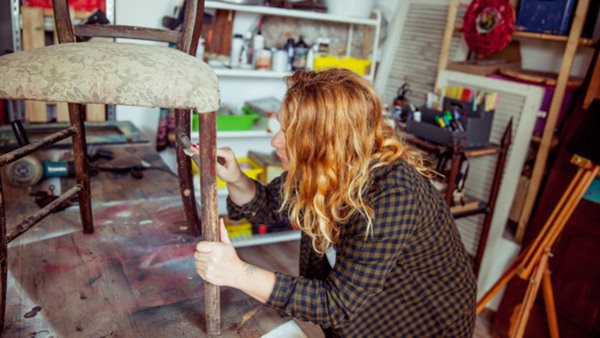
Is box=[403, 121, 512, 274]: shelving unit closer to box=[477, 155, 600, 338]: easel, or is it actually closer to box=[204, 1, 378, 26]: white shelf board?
box=[477, 155, 600, 338]: easel

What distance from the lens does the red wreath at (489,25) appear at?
236cm

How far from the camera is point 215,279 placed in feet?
3.16

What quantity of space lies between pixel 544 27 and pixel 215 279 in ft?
7.23

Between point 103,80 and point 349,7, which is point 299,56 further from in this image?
point 103,80

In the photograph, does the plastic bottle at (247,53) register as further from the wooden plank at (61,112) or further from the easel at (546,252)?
the easel at (546,252)

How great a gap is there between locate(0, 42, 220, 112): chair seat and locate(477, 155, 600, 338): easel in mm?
1464

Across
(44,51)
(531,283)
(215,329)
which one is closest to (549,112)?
(531,283)

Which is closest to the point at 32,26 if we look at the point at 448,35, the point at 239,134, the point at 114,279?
the point at 239,134

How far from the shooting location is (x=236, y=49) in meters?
2.63

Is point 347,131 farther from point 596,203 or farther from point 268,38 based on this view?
point 268,38

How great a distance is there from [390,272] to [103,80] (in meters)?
0.81

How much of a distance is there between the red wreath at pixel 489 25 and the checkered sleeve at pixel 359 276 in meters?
1.79

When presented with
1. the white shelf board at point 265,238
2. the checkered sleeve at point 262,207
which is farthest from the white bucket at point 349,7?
the checkered sleeve at point 262,207

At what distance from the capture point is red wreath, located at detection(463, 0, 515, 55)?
236cm
